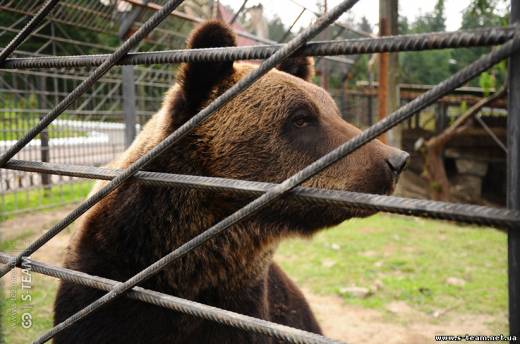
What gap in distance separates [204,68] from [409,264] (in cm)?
462

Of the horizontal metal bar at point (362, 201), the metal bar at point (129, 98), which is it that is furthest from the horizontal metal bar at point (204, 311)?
the metal bar at point (129, 98)

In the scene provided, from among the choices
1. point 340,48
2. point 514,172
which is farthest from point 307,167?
point 514,172

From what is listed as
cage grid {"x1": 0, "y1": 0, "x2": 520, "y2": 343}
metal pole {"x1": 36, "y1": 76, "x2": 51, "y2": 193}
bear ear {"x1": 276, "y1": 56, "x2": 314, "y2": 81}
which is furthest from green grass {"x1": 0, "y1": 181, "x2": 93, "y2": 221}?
cage grid {"x1": 0, "y1": 0, "x2": 520, "y2": 343}

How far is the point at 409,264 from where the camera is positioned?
18.9 feet

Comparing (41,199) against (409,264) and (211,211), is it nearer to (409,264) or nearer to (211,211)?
(409,264)

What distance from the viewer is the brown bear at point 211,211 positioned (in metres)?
2.03

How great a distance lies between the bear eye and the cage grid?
3.21ft

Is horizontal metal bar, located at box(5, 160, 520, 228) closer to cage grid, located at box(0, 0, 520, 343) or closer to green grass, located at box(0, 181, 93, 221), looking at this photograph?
cage grid, located at box(0, 0, 520, 343)

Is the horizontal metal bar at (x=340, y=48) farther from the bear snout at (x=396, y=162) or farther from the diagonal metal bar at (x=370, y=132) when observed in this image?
the bear snout at (x=396, y=162)

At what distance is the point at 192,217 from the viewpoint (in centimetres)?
211

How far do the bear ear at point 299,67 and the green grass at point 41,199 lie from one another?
20.1ft

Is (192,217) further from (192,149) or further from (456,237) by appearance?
(456,237)

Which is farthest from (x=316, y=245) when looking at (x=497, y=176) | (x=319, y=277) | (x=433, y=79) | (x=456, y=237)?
→ (x=433, y=79)

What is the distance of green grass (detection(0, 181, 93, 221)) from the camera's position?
7.78 metres
